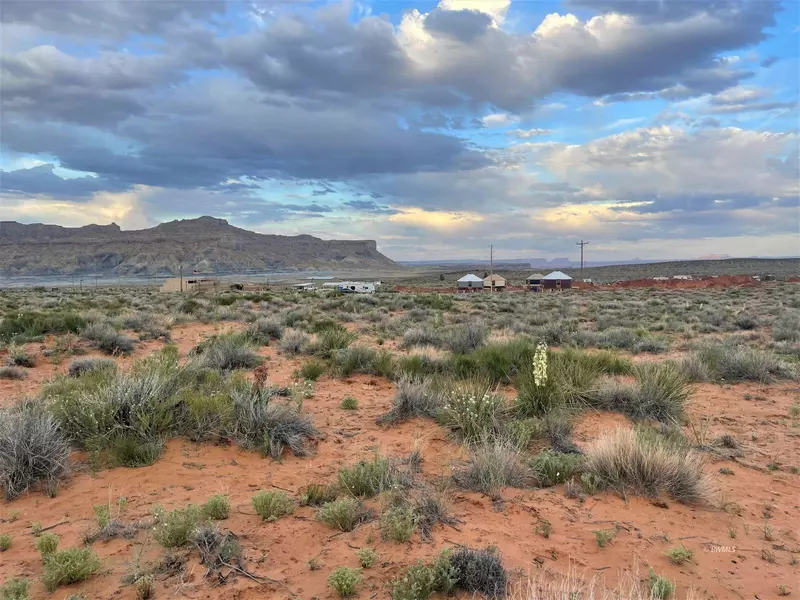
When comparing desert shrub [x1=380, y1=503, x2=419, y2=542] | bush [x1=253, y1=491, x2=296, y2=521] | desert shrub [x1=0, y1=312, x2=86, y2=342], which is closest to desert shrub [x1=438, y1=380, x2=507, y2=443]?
desert shrub [x1=380, y1=503, x2=419, y2=542]

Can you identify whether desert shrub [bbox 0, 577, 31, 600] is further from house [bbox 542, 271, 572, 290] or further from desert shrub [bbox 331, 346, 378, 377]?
house [bbox 542, 271, 572, 290]

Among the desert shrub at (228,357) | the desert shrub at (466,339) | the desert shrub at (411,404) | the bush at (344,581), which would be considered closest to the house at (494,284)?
the desert shrub at (466,339)

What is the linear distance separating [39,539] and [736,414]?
8.75m

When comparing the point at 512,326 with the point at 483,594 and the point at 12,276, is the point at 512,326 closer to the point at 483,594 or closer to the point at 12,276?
the point at 483,594

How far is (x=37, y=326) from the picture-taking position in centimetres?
1363

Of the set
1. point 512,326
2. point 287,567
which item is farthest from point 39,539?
point 512,326

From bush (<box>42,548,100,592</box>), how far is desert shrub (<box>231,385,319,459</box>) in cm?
237

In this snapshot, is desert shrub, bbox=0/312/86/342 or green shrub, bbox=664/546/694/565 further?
desert shrub, bbox=0/312/86/342

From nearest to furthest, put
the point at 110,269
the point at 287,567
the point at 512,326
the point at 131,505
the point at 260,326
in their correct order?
the point at 287,567, the point at 131,505, the point at 260,326, the point at 512,326, the point at 110,269

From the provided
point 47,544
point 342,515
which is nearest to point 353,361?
point 342,515

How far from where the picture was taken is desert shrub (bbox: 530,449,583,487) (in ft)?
16.0

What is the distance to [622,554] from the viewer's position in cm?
367

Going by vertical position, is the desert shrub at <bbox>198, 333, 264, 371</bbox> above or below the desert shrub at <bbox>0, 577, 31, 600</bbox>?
above

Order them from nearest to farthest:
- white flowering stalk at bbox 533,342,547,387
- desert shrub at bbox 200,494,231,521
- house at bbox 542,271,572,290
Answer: desert shrub at bbox 200,494,231,521 < white flowering stalk at bbox 533,342,547,387 < house at bbox 542,271,572,290
